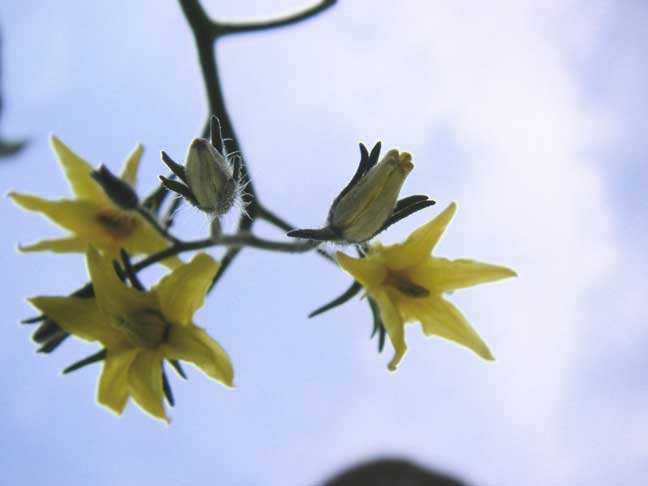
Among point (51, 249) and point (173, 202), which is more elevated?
point (173, 202)

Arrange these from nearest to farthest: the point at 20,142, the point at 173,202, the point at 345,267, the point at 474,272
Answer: the point at 345,267, the point at 474,272, the point at 173,202, the point at 20,142

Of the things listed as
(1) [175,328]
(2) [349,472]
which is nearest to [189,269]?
(1) [175,328]

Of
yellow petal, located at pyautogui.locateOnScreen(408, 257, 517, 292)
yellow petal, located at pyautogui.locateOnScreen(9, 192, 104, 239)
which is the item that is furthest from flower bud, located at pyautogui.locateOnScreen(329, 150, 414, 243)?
yellow petal, located at pyautogui.locateOnScreen(9, 192, 104, 239)

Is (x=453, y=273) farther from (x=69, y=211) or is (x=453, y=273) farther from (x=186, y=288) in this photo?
(x=69, y=211)

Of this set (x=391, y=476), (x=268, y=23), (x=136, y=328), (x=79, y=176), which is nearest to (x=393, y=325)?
(x=136, y=328)

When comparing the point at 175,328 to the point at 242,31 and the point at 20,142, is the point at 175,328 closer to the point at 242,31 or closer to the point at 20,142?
the point at 242,31

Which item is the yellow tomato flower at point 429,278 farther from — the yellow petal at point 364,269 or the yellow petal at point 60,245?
the yellow petal at point 60,245
